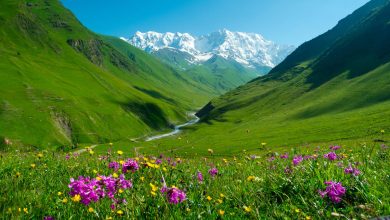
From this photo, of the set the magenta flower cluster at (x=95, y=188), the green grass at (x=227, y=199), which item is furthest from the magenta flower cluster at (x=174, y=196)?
the magenta flower cluster at (x=95, y=188)

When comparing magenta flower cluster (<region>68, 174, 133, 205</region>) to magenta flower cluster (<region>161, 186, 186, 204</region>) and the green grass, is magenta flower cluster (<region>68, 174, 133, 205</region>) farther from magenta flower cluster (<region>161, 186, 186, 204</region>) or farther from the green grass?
magenta flower cluster (<region>161, 186, 186, 204</region>)

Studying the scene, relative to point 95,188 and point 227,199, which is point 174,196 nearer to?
point 227,199

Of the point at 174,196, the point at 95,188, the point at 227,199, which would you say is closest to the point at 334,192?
the point at 227,199

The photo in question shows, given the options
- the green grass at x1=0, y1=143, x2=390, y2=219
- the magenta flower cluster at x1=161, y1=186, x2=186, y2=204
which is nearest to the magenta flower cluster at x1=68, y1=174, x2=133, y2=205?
the green grass at x1=0, y1=143, x2=390, y2=219

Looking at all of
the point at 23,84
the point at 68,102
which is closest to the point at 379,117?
the point at 68,102

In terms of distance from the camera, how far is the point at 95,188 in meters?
6.07

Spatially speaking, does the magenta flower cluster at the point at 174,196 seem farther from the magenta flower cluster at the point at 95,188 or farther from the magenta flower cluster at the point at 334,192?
the magenta flower cluster at the point at 334,192

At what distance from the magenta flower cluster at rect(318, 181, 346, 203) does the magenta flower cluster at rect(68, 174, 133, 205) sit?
3.15 m

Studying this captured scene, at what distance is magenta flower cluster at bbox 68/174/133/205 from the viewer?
5.49m

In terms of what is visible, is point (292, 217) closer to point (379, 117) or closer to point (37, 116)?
point (379, 117)

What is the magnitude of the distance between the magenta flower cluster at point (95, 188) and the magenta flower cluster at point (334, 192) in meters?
3.15

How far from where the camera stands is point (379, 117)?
122m

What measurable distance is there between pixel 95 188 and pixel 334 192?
11.8 ft

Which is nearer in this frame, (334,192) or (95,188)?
(334,192)
